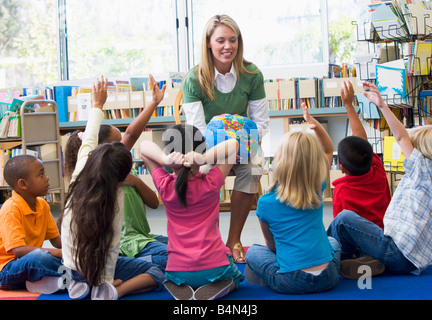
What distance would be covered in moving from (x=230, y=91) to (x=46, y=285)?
1.36 meters

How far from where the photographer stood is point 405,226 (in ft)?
7.25

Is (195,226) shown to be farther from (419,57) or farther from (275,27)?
(275,27)

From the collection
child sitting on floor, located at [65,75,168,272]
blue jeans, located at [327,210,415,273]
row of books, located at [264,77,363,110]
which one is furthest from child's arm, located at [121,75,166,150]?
row of books, located at [264,77,363,110]

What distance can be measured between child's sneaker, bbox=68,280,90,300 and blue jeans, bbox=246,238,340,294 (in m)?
0.67

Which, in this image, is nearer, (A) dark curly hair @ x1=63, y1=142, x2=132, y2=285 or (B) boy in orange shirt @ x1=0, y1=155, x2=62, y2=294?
(A) dark curly hair @ x1=63, y1=142, x2=132, y2=285

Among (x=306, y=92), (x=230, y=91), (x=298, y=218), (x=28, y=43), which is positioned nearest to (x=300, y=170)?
(x=298, y=218)

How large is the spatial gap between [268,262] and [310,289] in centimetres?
20

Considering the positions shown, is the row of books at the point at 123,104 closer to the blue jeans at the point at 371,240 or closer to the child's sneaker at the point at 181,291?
the blue jeans at the point at 371,240

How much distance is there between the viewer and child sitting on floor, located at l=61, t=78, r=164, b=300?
1982 millimetres

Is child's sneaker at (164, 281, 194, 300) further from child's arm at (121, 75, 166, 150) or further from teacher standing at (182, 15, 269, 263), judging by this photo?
child's arm at (121, 75, 166, 150)

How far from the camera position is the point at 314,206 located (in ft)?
6.70

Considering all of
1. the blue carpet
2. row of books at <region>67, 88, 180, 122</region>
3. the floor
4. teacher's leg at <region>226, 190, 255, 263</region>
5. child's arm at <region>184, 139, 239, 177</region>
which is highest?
row of books at <region>67, 88, 180, 122</region>
